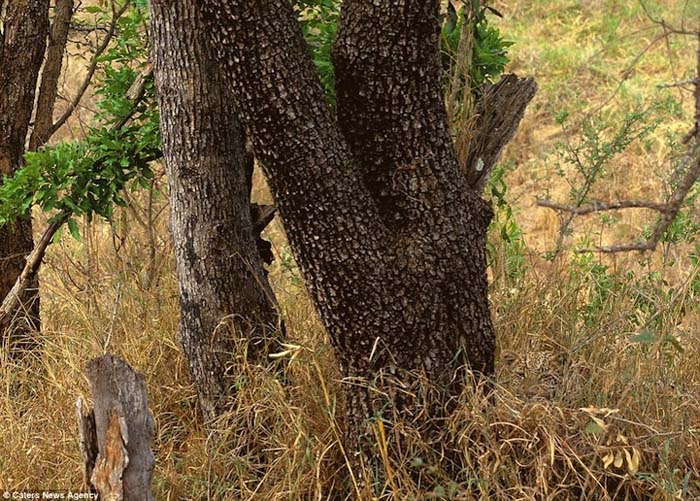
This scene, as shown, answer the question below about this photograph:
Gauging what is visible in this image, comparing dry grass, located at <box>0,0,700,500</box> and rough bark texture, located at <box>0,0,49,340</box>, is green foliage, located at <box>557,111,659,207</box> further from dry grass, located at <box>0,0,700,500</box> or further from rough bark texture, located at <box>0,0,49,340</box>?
rough bark texture, located at <box>0,0,49,340</box>

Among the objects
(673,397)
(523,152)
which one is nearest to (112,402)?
(673,397)

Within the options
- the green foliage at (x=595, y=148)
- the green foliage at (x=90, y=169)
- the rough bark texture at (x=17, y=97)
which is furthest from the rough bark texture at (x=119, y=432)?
the rough bark texture at (x=17, y=97)

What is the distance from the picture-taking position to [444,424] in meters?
2.91

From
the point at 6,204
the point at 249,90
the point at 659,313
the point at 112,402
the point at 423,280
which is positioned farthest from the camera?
the point at 659,313

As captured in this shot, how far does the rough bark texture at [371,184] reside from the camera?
2.55 meters

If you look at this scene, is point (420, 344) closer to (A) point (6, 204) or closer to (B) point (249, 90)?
(B) point (249, 90)

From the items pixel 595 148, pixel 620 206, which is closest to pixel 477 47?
pixel 595 148

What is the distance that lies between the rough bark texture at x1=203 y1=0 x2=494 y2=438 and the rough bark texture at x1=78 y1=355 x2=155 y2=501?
64 cm

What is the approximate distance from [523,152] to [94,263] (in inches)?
172

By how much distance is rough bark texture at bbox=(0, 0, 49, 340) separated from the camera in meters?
3.88

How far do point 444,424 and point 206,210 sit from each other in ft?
3.47

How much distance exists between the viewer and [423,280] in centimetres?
278

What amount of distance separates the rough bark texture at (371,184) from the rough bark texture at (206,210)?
0.53 m

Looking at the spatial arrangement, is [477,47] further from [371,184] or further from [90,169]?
[90,169]
